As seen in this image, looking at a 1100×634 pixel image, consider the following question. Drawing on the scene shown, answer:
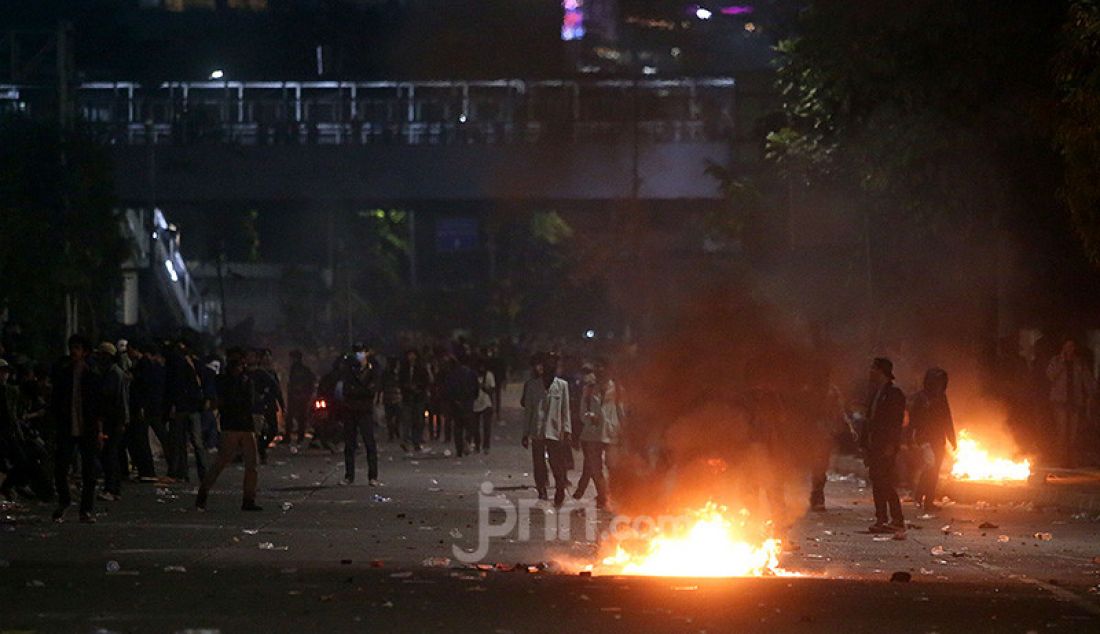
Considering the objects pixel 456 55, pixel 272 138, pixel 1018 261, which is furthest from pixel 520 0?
pixel 1018 261

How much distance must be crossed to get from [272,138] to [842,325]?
2242cm

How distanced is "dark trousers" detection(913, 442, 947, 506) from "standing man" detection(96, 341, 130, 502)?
29.0 feet

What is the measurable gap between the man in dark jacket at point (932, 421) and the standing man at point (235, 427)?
7358 millimetres

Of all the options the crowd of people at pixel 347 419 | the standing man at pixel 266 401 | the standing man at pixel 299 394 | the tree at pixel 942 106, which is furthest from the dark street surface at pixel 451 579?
the standing man at pixel 299 394

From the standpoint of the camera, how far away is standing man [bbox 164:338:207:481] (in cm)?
2459

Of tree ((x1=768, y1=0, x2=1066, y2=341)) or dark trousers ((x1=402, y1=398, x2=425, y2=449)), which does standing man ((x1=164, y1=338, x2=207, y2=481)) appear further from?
tree ((x1=768, y1=0, x2=1066, y2=341))

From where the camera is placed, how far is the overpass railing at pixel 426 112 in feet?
198

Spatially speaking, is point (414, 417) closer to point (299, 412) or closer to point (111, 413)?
point (299, 412)

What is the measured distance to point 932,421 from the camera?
21.5m

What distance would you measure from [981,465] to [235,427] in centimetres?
1118

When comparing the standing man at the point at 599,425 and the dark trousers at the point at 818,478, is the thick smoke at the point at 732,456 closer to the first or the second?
the dark trousers at the point at 818,478

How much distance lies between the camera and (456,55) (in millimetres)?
74688

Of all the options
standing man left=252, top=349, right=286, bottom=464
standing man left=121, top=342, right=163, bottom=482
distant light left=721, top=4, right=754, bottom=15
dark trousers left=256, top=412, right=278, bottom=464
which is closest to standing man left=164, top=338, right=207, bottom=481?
standing man left=121, top=342, right=163, bottom=482

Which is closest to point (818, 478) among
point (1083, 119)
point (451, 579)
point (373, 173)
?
point (1083, 119)
